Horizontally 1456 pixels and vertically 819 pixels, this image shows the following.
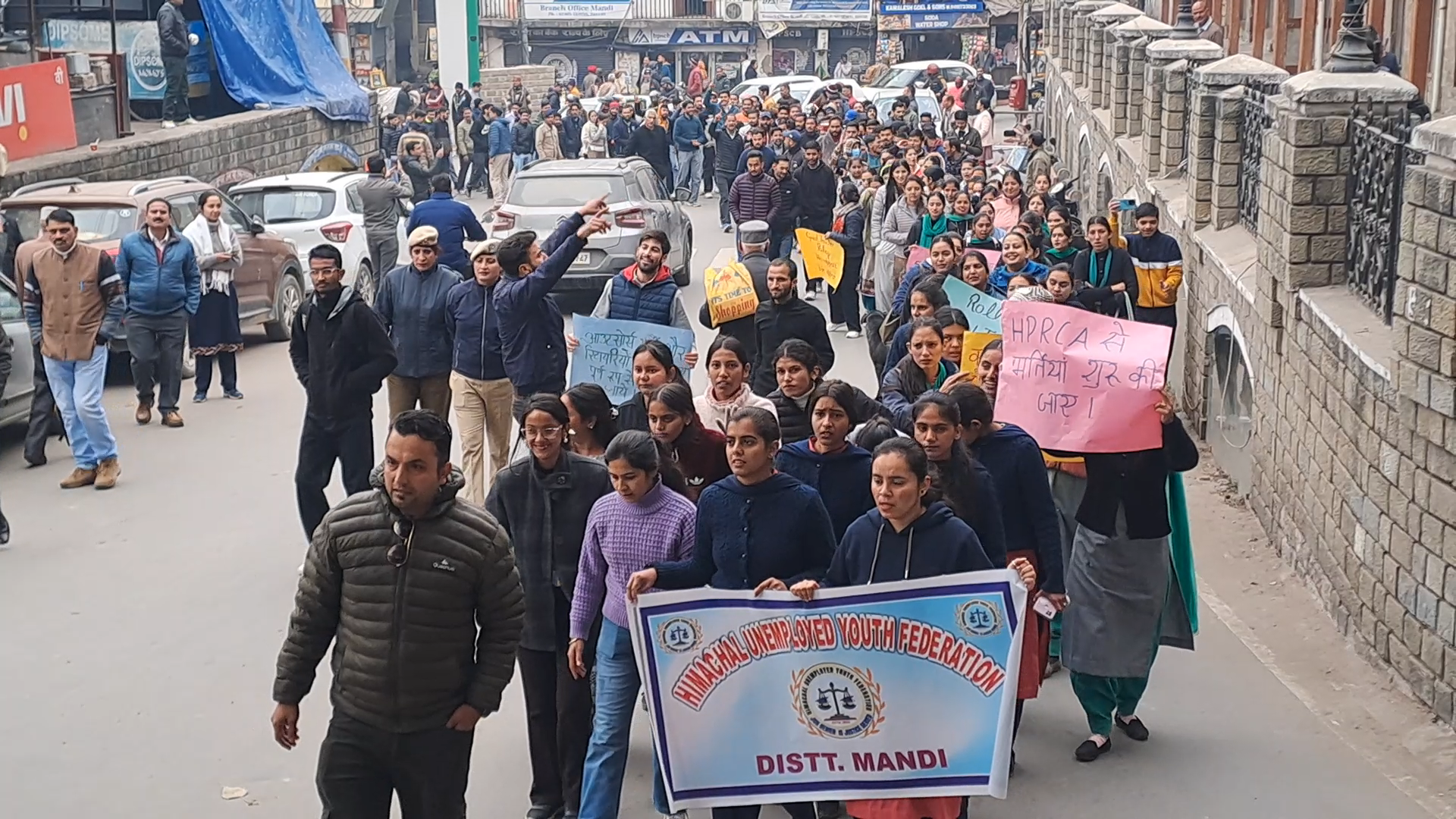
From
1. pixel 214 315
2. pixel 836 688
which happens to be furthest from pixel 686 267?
pixel 836 688

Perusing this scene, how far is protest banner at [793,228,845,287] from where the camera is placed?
1645 centimetres

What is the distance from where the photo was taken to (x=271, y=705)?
7949 mm

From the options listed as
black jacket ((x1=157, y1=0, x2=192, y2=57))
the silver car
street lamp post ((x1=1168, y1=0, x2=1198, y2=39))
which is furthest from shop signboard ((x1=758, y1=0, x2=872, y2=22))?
street lamp post ((x1=1168, y1=0, x2=1198, y2=39))

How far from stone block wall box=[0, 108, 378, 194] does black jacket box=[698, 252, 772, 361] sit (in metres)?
11.8

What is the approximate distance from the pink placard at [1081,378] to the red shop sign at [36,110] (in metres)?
16.6

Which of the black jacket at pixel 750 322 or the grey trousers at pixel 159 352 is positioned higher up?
the black jacket at pixel 750 322

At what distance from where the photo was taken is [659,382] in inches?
311

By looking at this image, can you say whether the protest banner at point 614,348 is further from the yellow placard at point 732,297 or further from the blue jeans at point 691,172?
the blue jeans at point 691,172

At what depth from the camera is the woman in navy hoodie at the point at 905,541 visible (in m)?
5.68

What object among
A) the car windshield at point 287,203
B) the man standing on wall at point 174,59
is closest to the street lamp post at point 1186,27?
the car windshield at point 287,203

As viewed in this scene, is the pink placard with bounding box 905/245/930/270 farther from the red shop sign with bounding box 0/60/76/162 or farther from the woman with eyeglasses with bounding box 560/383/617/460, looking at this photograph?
the red shop sign with bounding box 0/60/76/162

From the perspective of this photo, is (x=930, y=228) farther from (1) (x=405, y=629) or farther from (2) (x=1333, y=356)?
(1) (x=405, y=629)

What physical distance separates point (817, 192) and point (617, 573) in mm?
14198

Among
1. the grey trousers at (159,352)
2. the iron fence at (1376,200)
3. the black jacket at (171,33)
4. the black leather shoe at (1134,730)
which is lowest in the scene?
Result: the black leather shoe at (1134,730)
